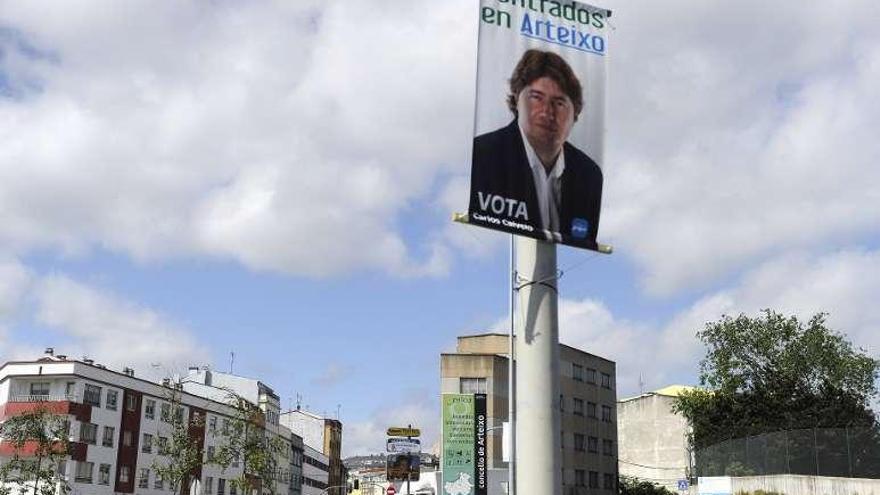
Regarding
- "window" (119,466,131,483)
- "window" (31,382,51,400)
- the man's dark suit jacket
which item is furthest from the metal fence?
"window" (31,382,51,400)

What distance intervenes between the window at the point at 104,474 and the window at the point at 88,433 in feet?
8.24

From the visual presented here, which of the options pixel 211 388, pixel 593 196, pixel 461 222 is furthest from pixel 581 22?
pixel 211 388

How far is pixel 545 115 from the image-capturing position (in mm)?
14516

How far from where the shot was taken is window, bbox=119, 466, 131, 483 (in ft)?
281

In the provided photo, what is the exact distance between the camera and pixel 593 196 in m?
14.8

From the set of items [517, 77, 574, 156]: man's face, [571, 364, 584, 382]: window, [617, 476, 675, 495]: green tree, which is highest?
[571, 364, 584, 382]: window

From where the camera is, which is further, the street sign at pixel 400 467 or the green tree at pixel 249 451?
the green tree at pixel 249 451

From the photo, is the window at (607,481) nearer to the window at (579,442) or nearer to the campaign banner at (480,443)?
the window at (579,442)

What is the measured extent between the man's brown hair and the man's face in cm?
7

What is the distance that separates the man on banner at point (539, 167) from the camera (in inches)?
545

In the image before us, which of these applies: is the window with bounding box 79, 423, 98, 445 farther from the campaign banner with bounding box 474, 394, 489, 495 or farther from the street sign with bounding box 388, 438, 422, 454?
the street sign with bounding box 388, 438, 422, 454

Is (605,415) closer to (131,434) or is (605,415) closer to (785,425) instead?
(785,425)

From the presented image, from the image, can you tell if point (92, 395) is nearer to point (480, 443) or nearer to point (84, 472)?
point (84, 472)

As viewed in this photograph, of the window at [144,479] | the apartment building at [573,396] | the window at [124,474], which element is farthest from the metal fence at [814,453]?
the window at [144,479]
